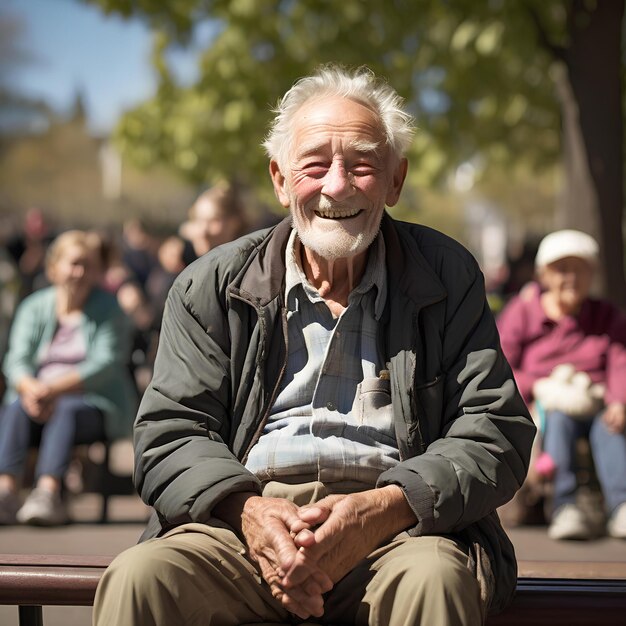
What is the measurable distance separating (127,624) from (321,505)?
1.79ft

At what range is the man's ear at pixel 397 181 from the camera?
3.47 m

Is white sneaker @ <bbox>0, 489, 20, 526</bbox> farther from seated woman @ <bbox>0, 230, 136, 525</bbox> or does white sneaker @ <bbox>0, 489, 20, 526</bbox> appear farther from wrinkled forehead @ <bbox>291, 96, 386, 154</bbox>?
wrinkled forehead @ <bbox>291, 96, 386, 154</bbox>

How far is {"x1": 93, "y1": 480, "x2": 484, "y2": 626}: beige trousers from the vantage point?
2.76 metres

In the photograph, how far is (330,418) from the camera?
10.5ft

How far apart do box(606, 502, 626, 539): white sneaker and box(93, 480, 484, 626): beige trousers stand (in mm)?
3730

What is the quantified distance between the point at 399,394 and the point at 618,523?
3.72m

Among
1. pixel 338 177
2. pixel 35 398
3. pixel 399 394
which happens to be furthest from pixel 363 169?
pixel 35 398

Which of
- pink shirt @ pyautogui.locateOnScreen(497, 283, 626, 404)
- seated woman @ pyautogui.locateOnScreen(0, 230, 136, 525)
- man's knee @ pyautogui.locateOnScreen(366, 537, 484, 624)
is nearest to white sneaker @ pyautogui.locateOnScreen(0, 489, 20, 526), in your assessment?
seated woman @ pyautogui.locateOnScreen(0, 230, 136, 525)

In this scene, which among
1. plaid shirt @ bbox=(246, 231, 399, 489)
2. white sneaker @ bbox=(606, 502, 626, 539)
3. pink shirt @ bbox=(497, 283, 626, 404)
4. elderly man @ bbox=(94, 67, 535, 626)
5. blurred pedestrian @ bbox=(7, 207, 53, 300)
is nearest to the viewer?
elderly man @ bbox=(94, 67, 535, 626)

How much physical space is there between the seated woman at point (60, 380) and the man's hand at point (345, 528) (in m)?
4.11

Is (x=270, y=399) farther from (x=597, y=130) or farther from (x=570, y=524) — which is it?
(x=597, y=130)

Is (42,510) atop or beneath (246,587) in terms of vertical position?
beneath

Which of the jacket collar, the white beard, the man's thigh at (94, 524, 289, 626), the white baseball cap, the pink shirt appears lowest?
the pink shirt

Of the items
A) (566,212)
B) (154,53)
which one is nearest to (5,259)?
(154,53)
